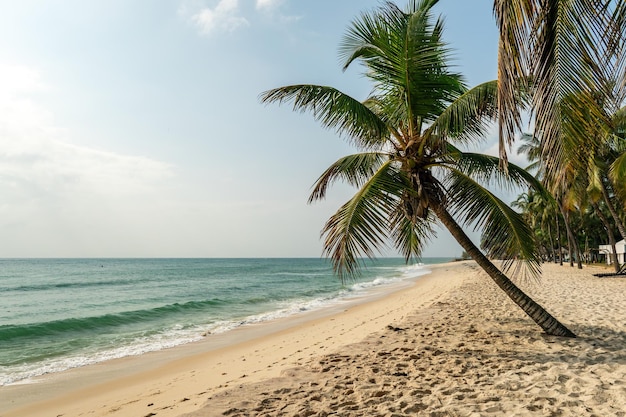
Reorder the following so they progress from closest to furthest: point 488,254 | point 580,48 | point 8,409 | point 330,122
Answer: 1. point 580,48
2. point 8,409
3. point 488,254
4. point 330,122

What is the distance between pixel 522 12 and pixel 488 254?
13.7 feet

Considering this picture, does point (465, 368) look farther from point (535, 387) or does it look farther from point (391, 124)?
point (391, 124)

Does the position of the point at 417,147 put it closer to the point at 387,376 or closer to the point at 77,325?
the point at 387,376

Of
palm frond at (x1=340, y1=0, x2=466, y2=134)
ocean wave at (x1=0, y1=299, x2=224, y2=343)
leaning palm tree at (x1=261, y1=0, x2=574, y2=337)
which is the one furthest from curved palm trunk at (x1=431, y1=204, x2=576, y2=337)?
ocean wave at (x1=0, y1=299, x2=224, y2=343)

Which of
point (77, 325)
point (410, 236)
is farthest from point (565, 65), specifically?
point (77, 325)

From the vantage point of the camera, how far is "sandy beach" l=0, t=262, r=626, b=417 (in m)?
4.17

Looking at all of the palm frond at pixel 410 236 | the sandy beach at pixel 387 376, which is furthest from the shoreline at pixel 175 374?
the palm frond at pixel 410 236

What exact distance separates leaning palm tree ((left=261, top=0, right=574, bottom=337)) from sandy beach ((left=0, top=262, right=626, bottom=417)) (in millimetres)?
1342

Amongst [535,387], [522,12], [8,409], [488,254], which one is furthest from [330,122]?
[8,409]

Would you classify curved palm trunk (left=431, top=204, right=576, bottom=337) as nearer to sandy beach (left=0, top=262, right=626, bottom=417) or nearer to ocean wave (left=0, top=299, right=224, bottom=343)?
sandy beach (left=0, top=262, right=626, bottom=417)

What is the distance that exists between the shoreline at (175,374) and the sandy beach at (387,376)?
0.09 ft

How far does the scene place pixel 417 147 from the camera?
623 centimetres

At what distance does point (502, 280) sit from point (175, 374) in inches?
247

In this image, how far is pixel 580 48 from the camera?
9.75 feet
